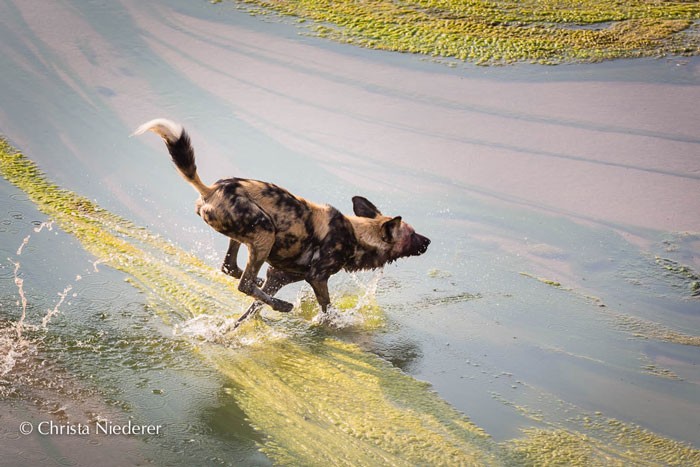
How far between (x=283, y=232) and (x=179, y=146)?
899mm

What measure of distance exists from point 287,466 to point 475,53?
6.43 m

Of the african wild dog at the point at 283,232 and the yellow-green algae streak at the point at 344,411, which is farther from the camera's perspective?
the african wild dog at the point at 283,232

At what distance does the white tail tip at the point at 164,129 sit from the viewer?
5543mm

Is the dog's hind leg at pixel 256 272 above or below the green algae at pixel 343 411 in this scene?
above

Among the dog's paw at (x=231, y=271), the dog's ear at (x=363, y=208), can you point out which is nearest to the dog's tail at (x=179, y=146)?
the dog's paw at (x=231, y=271)

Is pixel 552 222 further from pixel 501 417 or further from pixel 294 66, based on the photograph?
pixel 294 66

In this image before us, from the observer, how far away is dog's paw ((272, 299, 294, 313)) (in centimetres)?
626

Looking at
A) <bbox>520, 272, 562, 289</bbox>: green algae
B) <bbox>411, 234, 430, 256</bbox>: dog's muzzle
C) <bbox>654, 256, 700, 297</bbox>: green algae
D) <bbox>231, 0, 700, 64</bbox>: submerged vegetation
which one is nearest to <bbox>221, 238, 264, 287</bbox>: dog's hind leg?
<bbox>411, 234, 430, 256</bbox>: dog's muzzle

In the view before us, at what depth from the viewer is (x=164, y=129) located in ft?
18.5

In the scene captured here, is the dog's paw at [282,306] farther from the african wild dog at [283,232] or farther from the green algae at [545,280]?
the green algae at [545,280]

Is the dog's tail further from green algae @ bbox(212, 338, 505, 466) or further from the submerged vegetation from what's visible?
the submerged vegetation

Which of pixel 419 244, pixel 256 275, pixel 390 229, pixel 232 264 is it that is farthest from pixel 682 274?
pixel 232 264

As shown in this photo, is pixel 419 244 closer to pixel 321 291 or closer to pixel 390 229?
pixel 390 229

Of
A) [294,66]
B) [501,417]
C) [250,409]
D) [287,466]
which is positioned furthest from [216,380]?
[294,66]
